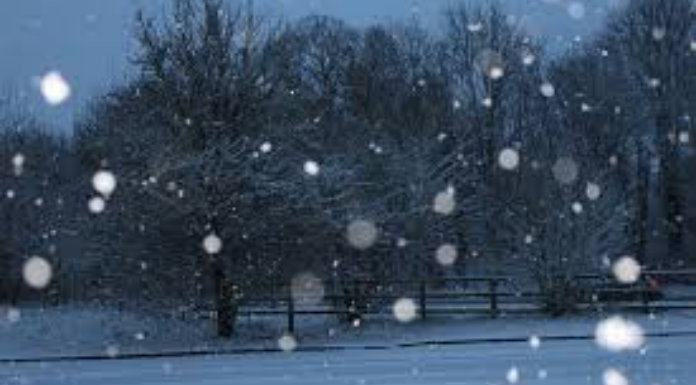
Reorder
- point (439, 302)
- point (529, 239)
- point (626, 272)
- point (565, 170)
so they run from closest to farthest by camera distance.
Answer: point (529, 239), point (626, 272), point (439, 302), point (565, 170)

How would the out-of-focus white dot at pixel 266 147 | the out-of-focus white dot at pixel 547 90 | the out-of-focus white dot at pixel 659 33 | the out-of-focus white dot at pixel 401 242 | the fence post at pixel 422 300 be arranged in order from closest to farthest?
the out-of-focus white dot at pixel 266 147 < the fence post at pixel 422 300 < the out-of-focus white dot at pixel 401 242 < the out-of-focus white dot at pixel 659 33 < the out-of-focus white dot at pixel 547 90

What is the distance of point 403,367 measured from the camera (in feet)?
67.9

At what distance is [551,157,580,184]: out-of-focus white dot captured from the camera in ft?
115

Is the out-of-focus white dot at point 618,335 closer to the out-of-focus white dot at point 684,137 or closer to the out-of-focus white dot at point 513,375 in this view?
the out-of-focus white dot at point 513,375

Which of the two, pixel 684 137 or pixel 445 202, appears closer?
pixel 445 202

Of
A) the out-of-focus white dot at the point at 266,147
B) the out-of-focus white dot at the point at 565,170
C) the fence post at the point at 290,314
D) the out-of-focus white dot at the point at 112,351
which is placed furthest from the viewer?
the out-of-focus white dot at the point at 565,170

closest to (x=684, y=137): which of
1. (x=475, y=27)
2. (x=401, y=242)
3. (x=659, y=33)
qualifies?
(x=659, y=33)

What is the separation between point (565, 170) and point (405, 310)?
827 centimetres

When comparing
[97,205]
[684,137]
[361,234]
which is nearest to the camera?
[97,205]

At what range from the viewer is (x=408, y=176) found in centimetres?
4203

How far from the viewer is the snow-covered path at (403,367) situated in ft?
60.6

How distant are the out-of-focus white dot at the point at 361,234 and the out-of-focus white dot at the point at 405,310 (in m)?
1.63

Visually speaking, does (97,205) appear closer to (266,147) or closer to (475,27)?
(266,147)

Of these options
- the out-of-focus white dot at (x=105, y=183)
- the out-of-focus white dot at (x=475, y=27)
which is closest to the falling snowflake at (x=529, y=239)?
the out-of-focus white dot at (x=105, y=183)
